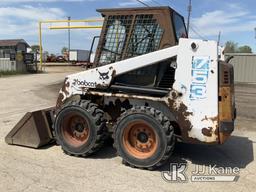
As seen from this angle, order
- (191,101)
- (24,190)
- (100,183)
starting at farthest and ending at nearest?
(191,101) < (100,183) < (24,190)

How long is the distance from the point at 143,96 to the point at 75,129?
1.52 m

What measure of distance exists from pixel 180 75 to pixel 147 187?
6.03 feet

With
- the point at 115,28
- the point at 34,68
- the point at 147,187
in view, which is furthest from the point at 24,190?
the point at 34,68

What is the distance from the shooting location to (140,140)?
240 inches

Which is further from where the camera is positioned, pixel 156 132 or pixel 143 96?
pixel 143 96

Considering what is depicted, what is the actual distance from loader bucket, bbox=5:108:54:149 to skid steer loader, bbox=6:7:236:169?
0.06 ft

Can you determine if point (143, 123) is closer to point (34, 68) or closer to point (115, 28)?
point (115, 28)

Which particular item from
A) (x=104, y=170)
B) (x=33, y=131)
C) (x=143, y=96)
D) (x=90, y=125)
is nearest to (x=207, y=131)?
(x=143, y=96)

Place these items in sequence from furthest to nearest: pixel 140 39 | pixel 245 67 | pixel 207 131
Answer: pixel 245 67 → pixel 140 39 → pixel 207 131

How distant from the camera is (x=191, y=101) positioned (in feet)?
18.7

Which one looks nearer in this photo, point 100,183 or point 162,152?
point 100,183

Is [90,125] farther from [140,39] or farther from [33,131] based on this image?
[140,39]

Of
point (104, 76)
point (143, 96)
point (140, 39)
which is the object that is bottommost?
point (143, 96)

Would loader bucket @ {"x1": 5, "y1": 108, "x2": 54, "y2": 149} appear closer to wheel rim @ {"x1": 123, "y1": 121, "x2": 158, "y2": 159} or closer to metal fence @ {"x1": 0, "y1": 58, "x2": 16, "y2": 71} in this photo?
wheel rim @ {"x1": 123, "y1": 121, "x2": 158, "y2": 159}
